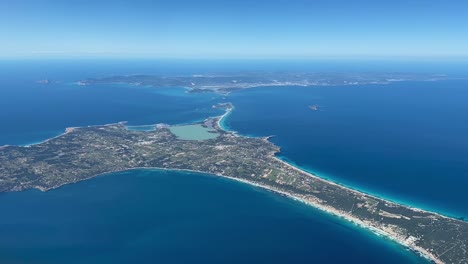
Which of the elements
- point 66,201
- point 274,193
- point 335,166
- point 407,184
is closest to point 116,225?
point 66,201

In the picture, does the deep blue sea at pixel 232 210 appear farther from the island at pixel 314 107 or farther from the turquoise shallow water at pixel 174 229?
the island at pixel 314 107

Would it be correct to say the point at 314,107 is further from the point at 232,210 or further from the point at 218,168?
the point at 232,210

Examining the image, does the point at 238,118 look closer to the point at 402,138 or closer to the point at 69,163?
the point at 402,138

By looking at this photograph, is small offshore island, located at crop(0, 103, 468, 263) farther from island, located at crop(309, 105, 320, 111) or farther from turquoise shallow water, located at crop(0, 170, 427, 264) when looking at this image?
island, located at crop(309, 105, 320, 111)

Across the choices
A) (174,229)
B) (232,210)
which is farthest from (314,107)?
(174,229)

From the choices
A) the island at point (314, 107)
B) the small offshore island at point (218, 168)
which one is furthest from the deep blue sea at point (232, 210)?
the island at point (314, 107)
